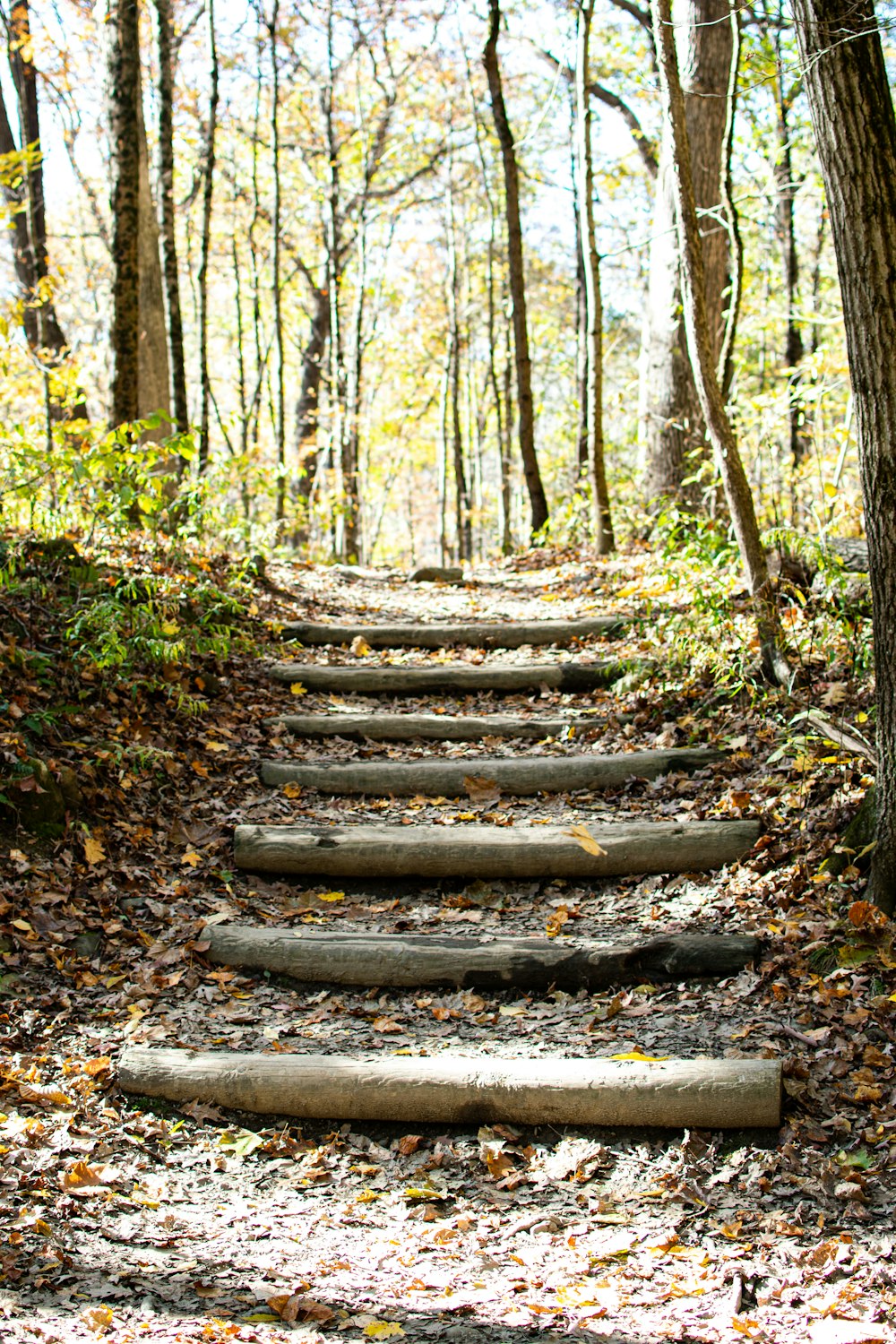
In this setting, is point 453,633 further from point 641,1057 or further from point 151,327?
point 151,327

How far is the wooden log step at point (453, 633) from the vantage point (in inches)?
259

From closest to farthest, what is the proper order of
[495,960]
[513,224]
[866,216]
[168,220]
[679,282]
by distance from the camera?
[866,216] < [495,960] < [679,282] < [168,220] < [513,224]

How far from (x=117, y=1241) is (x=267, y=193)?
17.1 metres

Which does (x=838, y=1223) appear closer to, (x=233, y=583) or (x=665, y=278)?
(x=233, y=583)

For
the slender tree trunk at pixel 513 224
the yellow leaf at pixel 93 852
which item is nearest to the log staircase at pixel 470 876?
the yellow leaf at pixel 93 852

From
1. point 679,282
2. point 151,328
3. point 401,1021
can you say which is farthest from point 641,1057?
point 151,328

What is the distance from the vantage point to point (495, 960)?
135 inches

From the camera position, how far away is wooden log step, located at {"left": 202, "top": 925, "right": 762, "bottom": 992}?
11.2 feet

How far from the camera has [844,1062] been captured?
9.47ft

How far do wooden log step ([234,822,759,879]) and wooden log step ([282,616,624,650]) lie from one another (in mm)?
2541

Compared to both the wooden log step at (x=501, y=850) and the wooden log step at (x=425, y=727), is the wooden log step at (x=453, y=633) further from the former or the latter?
the wooden log step at (x=501, y=850)

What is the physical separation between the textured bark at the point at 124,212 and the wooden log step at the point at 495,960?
14.4 ft

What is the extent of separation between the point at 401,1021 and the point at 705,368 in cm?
352

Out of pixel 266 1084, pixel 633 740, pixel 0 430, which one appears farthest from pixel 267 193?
pixel 266 1084
